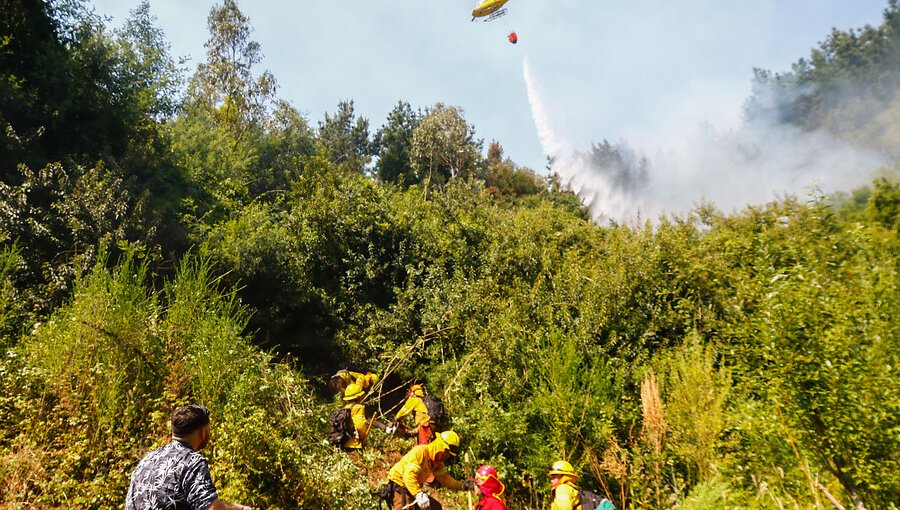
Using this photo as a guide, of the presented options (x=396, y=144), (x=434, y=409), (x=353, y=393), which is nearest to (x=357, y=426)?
(x=353, y=393)

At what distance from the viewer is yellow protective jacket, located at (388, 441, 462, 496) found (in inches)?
239

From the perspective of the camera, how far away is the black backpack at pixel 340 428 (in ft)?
25.8

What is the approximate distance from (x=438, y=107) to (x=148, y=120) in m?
24.5

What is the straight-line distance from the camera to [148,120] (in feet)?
44.0

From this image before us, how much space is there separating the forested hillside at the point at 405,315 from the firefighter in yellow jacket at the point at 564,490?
64.8 inches

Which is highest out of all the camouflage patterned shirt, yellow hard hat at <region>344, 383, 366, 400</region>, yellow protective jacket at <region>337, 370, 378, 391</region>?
yellow protective jacket at <region>337, 370, 378, 391</region>

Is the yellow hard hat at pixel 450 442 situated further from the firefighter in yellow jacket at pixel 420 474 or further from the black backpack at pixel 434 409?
the black backpack at pixel 434 409

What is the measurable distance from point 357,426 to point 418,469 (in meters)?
2.25

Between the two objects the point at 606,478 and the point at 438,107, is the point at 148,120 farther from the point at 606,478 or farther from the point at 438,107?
the point at 438,107

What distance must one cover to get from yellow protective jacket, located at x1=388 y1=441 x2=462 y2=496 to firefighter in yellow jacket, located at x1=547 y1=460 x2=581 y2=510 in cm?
133

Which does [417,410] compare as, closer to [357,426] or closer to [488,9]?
[357,426]

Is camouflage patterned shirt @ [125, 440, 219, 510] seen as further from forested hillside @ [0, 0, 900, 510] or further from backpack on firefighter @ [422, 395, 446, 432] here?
backpack on firefighter @ [422, 395, 446, 432]

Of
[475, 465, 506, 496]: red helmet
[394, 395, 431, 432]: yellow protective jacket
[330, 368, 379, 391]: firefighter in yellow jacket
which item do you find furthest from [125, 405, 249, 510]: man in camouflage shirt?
[330, 368, 379, 391]: firefighter in yellow jacket

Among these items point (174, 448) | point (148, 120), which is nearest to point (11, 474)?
point (174, 448)
